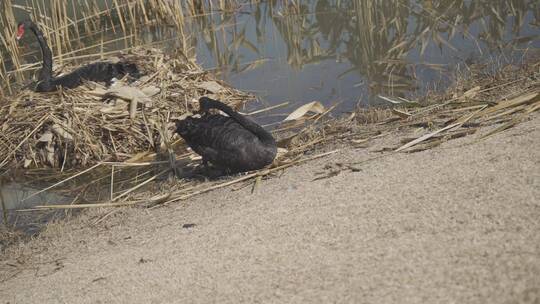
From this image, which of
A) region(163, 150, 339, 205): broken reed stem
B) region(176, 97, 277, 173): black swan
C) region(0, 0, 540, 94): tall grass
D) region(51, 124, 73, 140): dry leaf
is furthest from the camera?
region(0, 0, 540, 94): tall grass

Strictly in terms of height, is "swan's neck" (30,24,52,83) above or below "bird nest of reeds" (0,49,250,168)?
above

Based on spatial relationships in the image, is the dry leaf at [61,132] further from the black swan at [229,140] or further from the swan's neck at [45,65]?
the black swan at [229,140]

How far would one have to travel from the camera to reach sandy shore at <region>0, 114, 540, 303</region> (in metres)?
3.08

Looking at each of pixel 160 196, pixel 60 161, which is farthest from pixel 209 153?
pixel 60 161

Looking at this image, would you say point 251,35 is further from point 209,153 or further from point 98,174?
point 209,153

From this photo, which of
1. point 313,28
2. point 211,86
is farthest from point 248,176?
point 313,28

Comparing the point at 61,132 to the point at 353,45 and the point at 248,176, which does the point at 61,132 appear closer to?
the point at 248,176

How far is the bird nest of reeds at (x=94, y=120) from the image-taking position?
7.55 metres

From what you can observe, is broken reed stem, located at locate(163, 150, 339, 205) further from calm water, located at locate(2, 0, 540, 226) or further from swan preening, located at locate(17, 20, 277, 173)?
calm water, located at locate(2, 0, 540, 226)

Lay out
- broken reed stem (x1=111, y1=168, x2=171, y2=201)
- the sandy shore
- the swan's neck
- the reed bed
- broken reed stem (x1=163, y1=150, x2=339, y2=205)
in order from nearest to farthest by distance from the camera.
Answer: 1. the sandy shore
2. the reed bed
3. broken reed stem (x1=163, y1=150, x2=339, y2=205)
4. broken reed stem (x1=111, y1=168, x2=171, y2=201)
5. the swan's neck

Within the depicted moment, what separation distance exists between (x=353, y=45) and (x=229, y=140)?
4.43 meters

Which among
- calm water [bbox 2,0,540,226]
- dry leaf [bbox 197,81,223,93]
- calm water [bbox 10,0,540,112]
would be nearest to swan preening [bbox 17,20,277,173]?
calm water [bbox 2,0,540,226]

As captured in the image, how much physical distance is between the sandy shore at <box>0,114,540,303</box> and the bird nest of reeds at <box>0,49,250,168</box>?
2.28m

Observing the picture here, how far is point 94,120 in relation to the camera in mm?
7758
